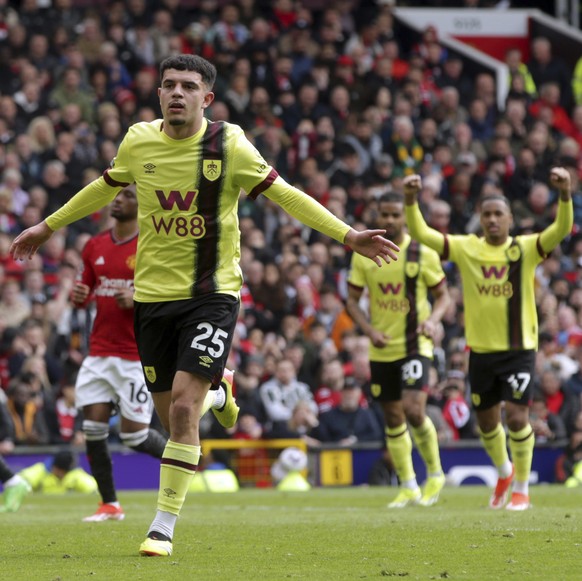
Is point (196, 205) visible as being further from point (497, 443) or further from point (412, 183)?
point (497, 443)

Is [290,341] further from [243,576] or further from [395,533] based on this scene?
[243,576]

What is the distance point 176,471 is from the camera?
7773mm

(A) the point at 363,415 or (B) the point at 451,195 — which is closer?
(A) the point at 363,415

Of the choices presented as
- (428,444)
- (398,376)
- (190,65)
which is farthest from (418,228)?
(190,65)

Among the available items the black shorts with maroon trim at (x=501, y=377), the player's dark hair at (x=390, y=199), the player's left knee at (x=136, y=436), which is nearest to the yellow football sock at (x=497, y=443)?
the black shorts with maroon trim at (x=501, y=377)

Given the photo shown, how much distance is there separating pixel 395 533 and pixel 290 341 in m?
10.8

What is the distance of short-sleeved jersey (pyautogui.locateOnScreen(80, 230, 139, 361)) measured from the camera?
442 inches

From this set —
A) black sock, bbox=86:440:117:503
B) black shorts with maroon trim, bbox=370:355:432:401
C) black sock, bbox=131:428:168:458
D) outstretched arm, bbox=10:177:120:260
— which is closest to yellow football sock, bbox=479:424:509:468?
black shorts with maroon trim, bbox=370:355:432:401

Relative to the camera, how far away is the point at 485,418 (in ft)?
40.6

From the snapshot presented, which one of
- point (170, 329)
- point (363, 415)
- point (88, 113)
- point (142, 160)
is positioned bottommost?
point (363, 415)

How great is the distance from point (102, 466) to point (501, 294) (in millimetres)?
3744

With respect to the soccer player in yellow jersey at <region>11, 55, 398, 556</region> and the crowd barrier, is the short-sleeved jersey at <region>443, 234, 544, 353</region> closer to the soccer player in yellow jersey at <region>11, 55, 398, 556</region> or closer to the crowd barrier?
the soccer player in yellow jersey at <region>11, 55, 398, 556</region>

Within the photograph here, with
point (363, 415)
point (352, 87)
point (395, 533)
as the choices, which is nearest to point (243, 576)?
point (395, 533)

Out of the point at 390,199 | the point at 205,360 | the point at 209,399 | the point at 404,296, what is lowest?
the point at 209,399
